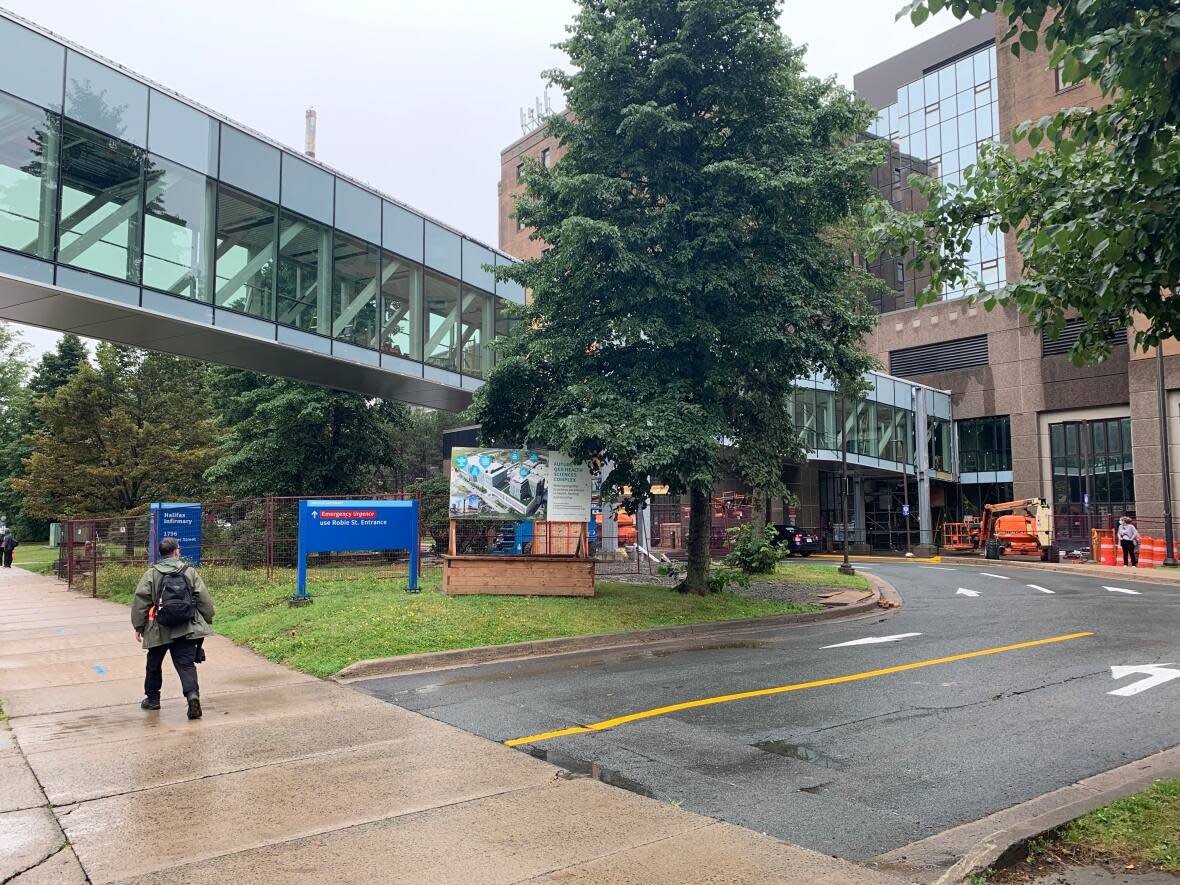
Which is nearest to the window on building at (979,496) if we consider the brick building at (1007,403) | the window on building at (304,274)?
the brick building at (1007,403)

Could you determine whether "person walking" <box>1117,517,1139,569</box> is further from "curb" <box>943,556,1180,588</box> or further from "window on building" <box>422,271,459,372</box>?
"window on building" <box>422,271,459,372</box>

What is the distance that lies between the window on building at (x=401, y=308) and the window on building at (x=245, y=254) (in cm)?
368

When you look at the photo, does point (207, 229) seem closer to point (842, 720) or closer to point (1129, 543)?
point (842, 720)

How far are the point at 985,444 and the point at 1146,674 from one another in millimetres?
39329

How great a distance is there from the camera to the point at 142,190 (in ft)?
58.3

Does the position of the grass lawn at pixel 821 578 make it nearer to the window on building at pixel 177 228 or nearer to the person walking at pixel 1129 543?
the person walking at pixel 1129 543

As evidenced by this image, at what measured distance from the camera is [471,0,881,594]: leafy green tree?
1451cm

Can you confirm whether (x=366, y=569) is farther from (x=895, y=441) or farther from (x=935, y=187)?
(x=895, y=441)

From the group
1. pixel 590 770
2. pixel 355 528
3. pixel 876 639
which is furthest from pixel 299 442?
pixel 590 770

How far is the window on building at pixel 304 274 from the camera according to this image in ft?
67.8

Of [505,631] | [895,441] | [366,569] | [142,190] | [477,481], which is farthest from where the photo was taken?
[895,441]

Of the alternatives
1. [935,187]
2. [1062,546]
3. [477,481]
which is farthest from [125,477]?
[1062,546]

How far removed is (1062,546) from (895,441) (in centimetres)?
955

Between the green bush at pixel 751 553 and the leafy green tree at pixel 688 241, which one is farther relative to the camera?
the green bush at pixel 751 553
